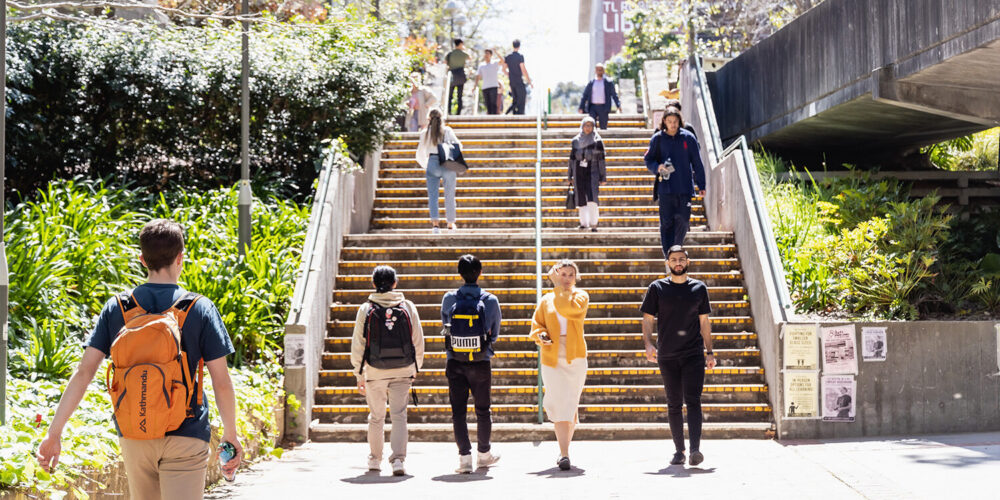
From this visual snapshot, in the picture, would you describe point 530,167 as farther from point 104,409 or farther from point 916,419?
point 104,409

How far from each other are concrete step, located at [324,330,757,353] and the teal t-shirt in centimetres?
756

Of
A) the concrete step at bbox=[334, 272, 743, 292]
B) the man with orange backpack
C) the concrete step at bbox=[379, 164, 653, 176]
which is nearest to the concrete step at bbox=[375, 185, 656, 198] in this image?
the concrete step at bbox=[379, 164, 653, 176]

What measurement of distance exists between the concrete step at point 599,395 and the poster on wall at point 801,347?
0.77m

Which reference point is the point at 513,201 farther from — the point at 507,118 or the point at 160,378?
the point at 160,378

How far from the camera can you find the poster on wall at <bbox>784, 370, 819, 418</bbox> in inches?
412

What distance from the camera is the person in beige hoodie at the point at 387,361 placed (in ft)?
27.7

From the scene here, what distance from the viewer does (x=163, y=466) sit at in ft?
14.4

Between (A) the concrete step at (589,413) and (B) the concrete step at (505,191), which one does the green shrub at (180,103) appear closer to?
(B) the concrete step at (505,191)

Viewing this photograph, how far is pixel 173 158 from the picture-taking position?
1659 centimetres

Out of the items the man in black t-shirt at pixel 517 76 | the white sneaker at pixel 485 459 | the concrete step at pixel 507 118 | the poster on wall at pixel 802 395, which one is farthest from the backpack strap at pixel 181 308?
the man in black t-shirt at pixel 517 76

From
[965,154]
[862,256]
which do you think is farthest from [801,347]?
[965,154]

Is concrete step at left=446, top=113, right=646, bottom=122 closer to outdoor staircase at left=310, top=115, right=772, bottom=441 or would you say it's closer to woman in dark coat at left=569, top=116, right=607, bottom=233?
outdoor staircase at left=310, top=115, right=772, bottom=441

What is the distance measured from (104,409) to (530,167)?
10430mm

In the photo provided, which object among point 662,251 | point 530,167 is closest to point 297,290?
point 662,251
